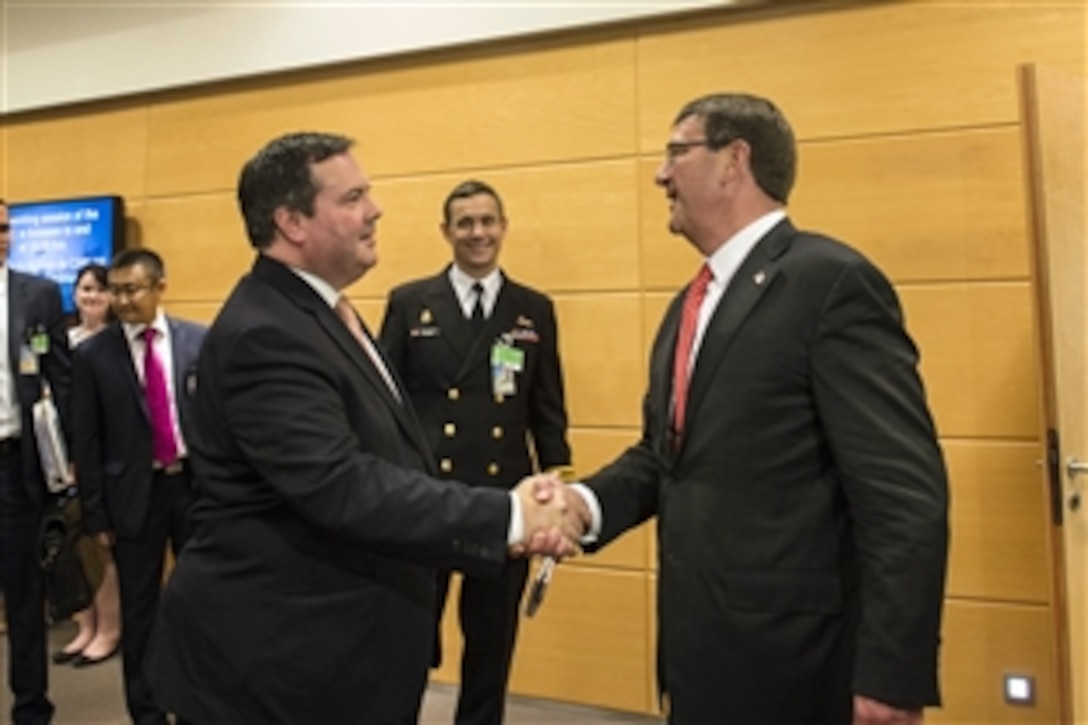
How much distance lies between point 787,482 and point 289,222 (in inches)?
36.9

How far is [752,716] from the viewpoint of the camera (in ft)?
4.42

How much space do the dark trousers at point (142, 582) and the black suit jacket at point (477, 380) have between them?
2.79 ft

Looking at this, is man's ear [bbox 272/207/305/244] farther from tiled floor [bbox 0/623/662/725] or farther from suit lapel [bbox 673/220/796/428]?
tiled floor [bbox 0/623/662/725]

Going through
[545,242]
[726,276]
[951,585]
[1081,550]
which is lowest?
[951,585]

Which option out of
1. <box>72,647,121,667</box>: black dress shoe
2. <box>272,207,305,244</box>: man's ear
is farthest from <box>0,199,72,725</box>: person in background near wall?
<box>272,207,305,244</box>: man's ear

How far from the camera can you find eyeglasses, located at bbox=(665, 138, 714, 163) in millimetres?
1511

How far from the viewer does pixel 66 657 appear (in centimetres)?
380

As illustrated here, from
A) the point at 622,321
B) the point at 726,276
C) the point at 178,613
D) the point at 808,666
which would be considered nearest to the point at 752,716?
the point at 808,666

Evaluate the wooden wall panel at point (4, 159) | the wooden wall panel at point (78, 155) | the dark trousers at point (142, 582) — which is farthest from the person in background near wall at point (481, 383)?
the wooden wall panel at point (4, 159)

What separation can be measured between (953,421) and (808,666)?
1.87 m

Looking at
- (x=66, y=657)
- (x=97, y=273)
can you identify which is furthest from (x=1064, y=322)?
(x=66, y=657)

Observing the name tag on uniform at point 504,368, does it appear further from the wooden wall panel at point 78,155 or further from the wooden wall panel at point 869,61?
the wooden wall panel at point 78,155

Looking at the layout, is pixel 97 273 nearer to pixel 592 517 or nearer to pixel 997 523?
pixel 592 517

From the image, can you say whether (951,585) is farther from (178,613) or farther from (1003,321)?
(178,613)
